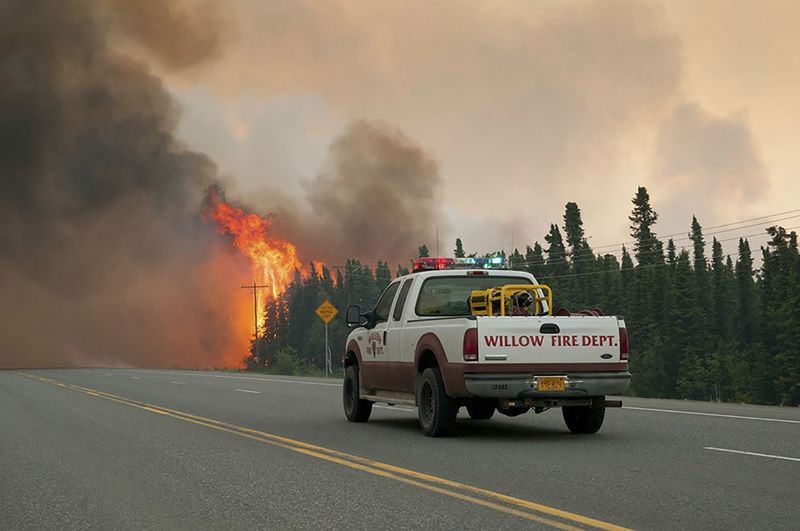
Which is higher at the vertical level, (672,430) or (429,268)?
(429,268)

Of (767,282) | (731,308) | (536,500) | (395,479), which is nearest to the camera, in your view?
(536,500)

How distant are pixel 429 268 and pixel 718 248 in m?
130

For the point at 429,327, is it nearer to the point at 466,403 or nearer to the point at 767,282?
the point at 466,403

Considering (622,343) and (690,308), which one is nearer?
(622,343)

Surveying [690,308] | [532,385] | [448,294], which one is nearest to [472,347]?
[532,385]

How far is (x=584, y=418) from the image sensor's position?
12.9 meters

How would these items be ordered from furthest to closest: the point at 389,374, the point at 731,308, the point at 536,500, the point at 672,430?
the point at 731,308 → the point at 389,374 → the point at 672,430 → the point at 536,500

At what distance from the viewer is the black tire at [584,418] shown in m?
12.7

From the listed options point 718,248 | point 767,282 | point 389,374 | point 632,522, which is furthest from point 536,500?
point 718,248

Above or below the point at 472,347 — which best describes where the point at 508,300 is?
above

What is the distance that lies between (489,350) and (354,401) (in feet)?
13.8

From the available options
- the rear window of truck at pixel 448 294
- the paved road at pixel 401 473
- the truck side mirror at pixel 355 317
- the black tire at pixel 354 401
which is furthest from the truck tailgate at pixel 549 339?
the black tire at pixel 354 401

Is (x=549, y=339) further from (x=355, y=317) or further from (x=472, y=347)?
(x=355, y=317)

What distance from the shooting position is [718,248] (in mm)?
136125
